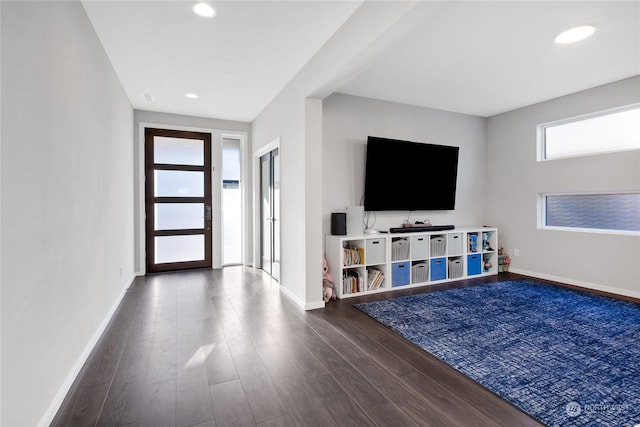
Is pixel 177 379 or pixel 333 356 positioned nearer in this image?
pixel 177 379

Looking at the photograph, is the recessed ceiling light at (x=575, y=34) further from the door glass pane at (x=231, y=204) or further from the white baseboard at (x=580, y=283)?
the door glass pane at (x=231, y=204)

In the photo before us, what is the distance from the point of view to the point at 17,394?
133cm

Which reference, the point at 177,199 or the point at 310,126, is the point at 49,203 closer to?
the point at 310,126

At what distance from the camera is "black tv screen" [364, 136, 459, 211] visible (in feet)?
14.2

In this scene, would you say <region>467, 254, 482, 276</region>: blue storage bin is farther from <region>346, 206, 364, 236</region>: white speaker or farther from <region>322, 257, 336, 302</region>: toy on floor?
<region>322, 257, 336, 302</region>: toy on floor

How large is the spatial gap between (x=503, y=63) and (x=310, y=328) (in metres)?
3.40

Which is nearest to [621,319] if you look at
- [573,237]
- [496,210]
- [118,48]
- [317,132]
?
[573,237]

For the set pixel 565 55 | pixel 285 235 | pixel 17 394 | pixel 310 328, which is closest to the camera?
pixel 17 394

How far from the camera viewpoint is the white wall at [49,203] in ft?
4.31

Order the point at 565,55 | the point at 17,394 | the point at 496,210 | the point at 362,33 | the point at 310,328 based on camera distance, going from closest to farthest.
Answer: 1. the point at 17,394
2. the point at 362,33
3. the point at 310,328
4. the point at 565,55
5. the point at 496,210

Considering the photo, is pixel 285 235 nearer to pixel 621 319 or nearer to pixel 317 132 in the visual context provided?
pixel 317 132

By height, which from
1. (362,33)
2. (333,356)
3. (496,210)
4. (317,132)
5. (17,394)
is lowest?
(333,356)

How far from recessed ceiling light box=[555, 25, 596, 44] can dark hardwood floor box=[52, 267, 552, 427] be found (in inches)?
119

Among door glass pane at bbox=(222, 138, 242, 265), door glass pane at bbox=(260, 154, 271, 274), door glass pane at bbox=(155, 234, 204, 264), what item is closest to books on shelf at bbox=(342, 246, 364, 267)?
door glass pane at bbox=(260, 154, 271, 274)
